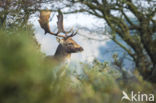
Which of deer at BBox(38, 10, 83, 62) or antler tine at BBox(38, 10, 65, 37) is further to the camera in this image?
antler tine at BBox(38, 10, 65, 37)

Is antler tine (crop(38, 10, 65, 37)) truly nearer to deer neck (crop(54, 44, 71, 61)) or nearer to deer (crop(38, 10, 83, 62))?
deer (crop(38, 10, 83, 62))

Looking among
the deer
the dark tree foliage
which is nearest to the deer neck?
the deer

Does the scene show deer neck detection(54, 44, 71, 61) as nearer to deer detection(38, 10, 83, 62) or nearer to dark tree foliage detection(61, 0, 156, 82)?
deer detection(38, 10, 83, 62)

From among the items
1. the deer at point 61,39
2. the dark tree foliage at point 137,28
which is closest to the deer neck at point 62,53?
the deer at point 61,39

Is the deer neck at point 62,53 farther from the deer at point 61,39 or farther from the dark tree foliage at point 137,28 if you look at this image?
the dark tree foliage at point 137,28

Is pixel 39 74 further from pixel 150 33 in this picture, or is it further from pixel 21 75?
pixel 150 33

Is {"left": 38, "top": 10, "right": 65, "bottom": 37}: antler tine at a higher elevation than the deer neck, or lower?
higher

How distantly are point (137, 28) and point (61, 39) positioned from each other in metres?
3.57

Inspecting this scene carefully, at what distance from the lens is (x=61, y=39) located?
964 cm

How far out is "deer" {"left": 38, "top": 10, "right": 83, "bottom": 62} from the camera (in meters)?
9.30

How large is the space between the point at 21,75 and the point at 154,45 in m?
10.4

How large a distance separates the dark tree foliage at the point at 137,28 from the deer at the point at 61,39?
0.92m

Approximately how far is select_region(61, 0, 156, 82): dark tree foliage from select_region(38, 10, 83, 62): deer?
92 cm

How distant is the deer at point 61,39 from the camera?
930 centimetres
